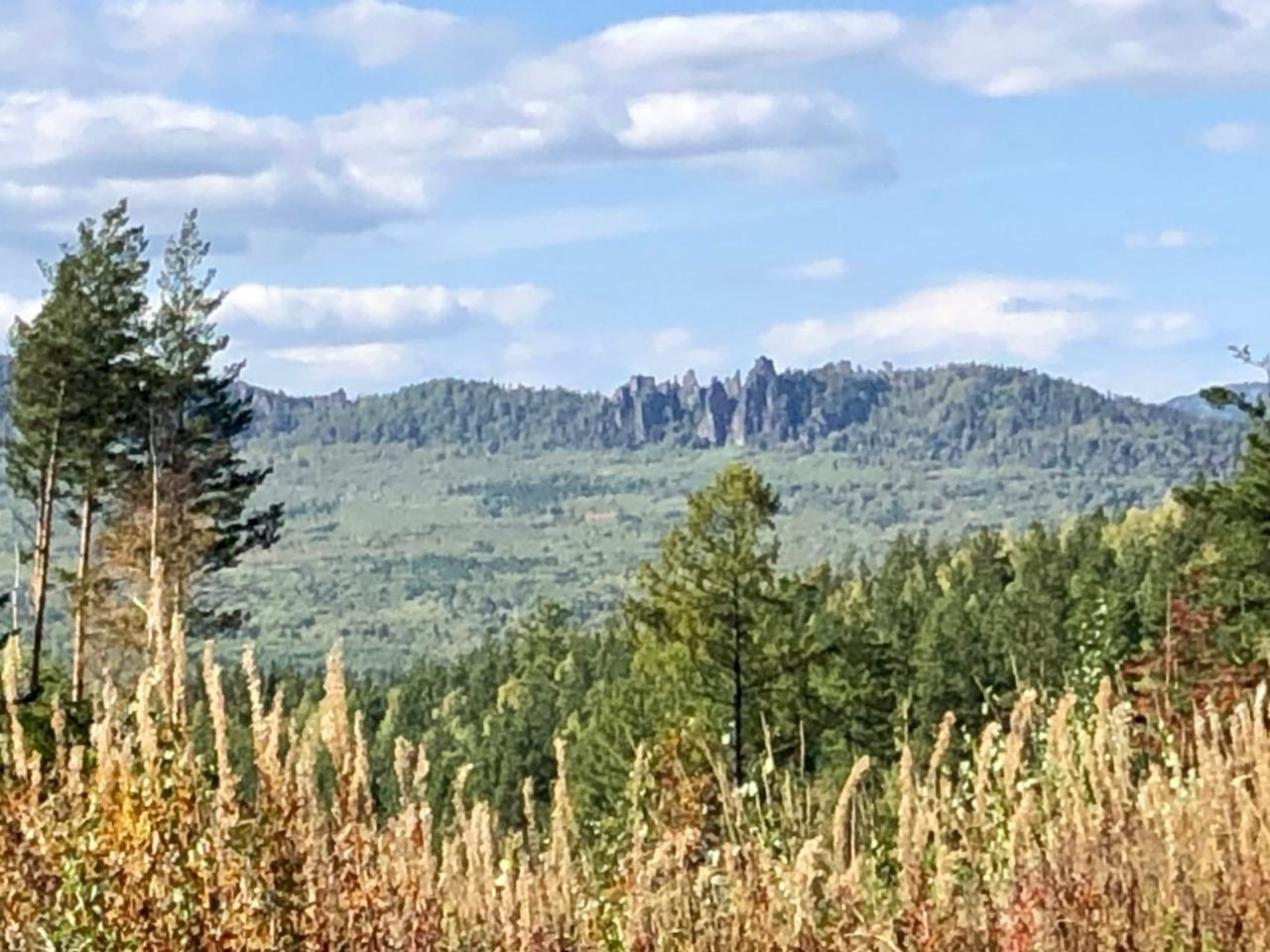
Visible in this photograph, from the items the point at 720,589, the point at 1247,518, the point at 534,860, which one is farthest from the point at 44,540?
the point at 534,860

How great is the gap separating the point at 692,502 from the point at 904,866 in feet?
98.1

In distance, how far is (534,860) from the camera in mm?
3982

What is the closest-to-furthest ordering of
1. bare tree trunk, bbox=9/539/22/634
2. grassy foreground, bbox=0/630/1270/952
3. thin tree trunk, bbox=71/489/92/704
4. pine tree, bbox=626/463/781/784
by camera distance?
grassy foreground, bbox=0/630/1270/952, bare tree trunk, bbox=9/539/22/634, pine tree, bbox=626/463/781/784, thin tree trunk, bbox=71/489/92/704

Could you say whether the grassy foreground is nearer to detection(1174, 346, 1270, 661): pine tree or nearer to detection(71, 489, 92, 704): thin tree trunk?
detection(1174, 346, 1270, 661): pine tree

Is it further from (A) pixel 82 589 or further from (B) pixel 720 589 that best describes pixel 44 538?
(B) pixel 720 589

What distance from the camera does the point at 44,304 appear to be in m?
38.9

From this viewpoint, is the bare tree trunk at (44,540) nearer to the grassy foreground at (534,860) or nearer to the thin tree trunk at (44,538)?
the thin tree trunk at (44,538)

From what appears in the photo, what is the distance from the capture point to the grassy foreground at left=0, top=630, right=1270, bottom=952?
312cm

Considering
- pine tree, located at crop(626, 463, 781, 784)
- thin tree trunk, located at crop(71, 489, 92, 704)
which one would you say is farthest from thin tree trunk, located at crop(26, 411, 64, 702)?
pine tree, located at crop(626, 463, 781, 784)

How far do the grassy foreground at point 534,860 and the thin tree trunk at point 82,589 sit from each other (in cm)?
3374

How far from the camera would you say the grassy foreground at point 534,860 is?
3.12 m

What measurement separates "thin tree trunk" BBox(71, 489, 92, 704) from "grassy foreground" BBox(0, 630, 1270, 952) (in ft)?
111

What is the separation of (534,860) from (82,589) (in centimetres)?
3550

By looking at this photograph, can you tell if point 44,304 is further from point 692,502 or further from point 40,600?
point 692,502
